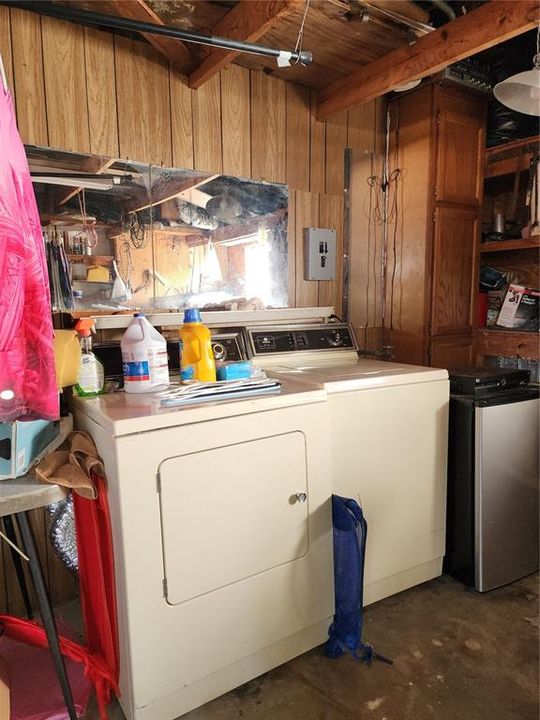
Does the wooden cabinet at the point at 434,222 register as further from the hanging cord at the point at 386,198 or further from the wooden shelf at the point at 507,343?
the wooden shelf at the point at 507,343

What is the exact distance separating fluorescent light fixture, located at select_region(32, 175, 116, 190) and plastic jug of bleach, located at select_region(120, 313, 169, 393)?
2.40 ft

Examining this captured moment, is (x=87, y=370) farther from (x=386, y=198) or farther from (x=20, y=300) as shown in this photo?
(x=386, y=198)

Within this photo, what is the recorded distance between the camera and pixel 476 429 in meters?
1.96

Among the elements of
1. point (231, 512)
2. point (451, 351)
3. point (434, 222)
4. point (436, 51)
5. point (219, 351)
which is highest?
point (436, 51)

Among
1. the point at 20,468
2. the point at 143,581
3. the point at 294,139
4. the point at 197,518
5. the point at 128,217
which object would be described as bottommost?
the point at 143,581

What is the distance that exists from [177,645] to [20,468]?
70 centimetres

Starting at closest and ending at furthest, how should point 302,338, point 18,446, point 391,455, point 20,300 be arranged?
point 20,300 < point 18,446 < point 391,455 < point 302,338

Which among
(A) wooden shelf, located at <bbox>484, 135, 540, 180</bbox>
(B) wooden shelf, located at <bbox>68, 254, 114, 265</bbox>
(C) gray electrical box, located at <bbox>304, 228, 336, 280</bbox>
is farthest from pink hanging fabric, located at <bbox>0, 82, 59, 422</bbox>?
(A) wooden shelf, located at <bbox>484, 135, 540, 180</bbox>

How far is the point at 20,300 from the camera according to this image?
3.15ft

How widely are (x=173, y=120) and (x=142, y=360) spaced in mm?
1202

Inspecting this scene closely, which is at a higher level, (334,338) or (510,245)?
(510,245)

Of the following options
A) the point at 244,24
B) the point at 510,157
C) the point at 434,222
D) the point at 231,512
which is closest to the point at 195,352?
the point at 231,512

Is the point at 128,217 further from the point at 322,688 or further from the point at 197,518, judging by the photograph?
the point at 322,688

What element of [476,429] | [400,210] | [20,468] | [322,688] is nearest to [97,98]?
Result: [20,468]
